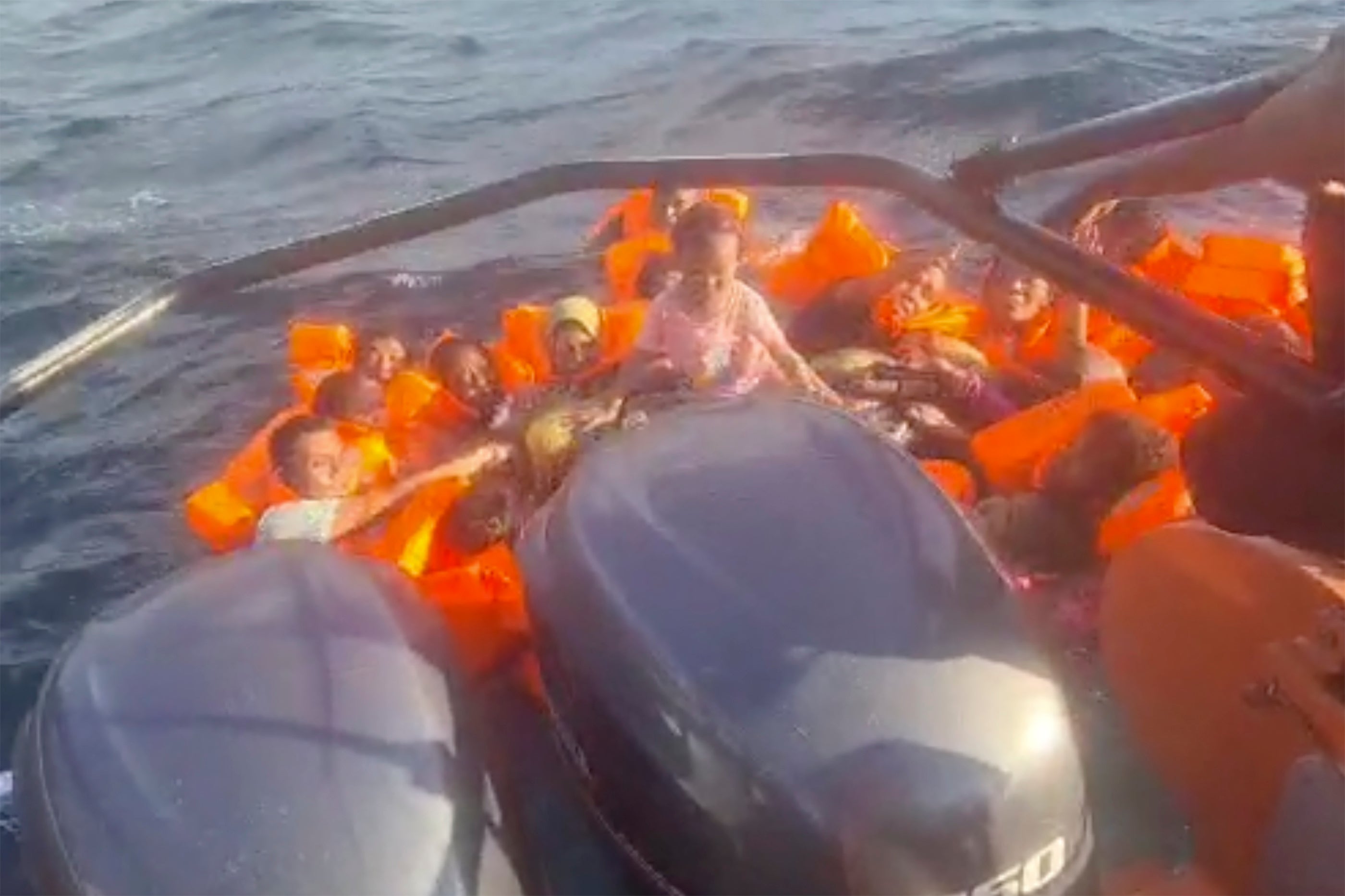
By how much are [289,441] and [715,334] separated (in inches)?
52.9

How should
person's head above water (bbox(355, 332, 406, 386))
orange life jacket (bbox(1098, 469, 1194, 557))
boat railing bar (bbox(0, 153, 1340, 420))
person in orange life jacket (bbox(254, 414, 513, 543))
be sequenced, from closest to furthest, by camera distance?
1. boat railing bar (bbox(0, 153, 1340, 420))
2. orange life jacket (bbox(1098, 469, 1194, 557))
3. person in orange life jacket (bbox(254, 414, 513, 543))
4. person's head above water (bbox(355, 332, 406, 386))

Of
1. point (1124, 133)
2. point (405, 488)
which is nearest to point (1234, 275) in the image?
point (405, 488)

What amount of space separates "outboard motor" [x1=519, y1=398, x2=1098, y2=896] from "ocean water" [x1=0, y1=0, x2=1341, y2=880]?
3.15 m

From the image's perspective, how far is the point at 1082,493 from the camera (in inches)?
167

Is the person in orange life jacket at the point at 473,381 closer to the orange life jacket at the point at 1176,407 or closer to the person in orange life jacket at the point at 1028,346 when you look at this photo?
the person in orange life jacket at the point at 1028,346

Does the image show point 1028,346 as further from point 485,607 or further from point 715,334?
point 485,607

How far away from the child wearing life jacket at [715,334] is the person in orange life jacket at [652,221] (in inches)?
12.1

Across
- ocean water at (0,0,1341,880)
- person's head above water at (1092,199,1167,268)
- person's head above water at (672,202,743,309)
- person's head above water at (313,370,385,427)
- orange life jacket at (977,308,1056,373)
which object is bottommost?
ocean water at (0,0,1341,880)

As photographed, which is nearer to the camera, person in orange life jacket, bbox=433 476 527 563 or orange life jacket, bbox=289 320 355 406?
person in orange life jacket, bbox=433 476 527 563

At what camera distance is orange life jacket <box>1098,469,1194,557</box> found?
12.8 ft

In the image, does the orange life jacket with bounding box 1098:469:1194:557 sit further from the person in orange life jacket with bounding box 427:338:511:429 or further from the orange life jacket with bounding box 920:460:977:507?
the person in orange life jacket with bounding box 427:338:511:429

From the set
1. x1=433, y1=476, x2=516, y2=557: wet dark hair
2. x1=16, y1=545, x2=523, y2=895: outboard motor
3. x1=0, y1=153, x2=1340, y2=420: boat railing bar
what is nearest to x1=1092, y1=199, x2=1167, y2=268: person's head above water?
x1=433, y1=476, x2=516, y2=557: wet dark hair

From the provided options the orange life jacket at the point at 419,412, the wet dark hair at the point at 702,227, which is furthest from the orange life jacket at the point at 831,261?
the orange life jacket at the point at 419,412

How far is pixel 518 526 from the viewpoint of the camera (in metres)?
4.76
